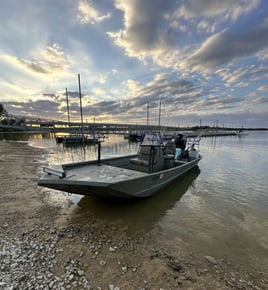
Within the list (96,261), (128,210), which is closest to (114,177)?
(128,210)

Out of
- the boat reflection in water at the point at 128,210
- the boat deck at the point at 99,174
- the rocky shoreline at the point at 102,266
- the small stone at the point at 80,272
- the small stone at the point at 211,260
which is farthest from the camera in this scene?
the boat deck at the point at 99,174

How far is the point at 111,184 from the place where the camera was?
4004 millimetres

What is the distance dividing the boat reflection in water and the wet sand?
177 millimetres

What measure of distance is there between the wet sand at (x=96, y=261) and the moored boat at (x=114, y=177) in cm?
88

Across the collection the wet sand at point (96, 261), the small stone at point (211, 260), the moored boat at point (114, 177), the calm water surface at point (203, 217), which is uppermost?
the moored boat at point (114, 177)

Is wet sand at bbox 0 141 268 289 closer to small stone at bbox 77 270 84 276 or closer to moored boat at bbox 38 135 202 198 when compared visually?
small stone at bbox 77 270 84 276

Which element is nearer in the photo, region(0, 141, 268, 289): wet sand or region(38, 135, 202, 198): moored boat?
region(0, 141, 268, 289): wet sand

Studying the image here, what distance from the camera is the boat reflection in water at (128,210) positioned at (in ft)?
14.1

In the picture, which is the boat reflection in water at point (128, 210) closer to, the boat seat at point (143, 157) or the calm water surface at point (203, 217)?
the calm water surface at point (203, 217)

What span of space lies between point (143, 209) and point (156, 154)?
229cm

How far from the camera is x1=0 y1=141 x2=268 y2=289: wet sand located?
2.46 meters


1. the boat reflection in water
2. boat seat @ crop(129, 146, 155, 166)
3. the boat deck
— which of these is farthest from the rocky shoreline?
boat seat @ crop(129, 146, 155, 166)

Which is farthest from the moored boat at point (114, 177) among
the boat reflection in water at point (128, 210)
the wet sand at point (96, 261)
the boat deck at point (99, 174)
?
the wet sand at point (96, 261)

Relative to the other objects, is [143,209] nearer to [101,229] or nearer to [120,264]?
[101,229]
